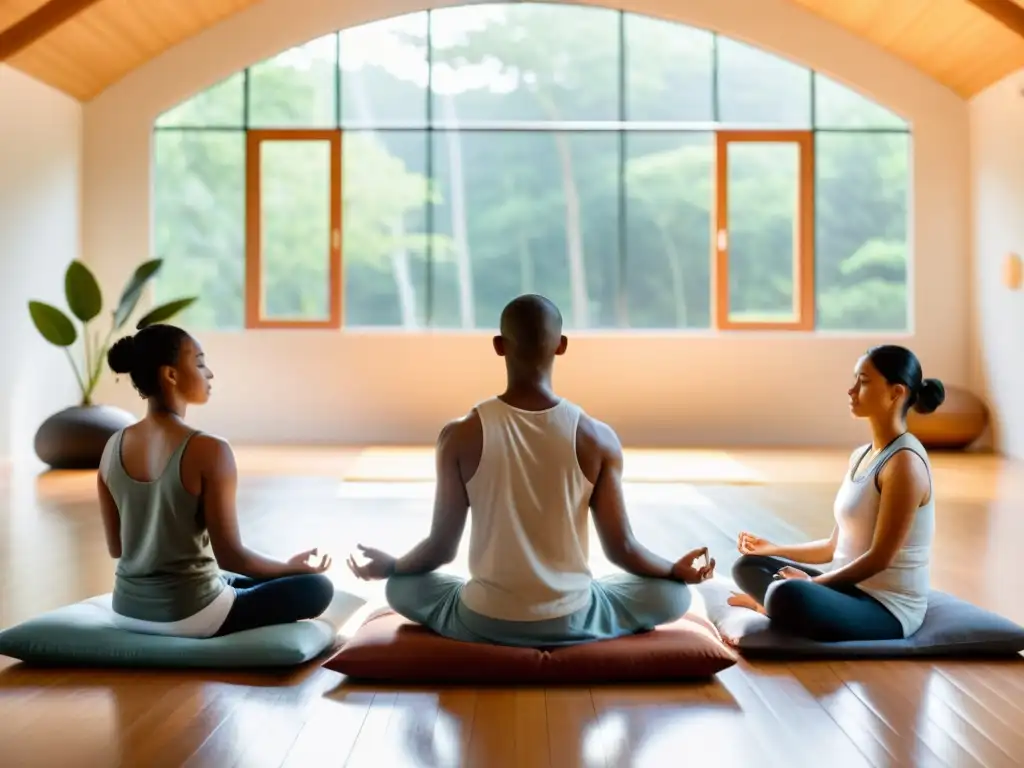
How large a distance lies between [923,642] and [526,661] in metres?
1.02

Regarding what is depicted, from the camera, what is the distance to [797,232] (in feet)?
32.0

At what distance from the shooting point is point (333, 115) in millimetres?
9789

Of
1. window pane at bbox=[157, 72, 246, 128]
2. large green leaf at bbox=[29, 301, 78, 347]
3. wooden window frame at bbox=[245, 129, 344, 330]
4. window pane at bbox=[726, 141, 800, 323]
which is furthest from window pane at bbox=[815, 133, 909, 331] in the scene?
large green leaf at bbox=[29, 301, 78, 347]

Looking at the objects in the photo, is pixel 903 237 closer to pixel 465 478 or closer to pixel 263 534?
pixel 263 534

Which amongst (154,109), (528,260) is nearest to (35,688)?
(154,109)

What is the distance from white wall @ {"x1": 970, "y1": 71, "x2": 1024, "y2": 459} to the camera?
28.4 feet

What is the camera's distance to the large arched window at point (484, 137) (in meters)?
9.73

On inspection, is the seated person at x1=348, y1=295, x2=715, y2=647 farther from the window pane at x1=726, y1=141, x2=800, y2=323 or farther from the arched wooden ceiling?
the window pane at x1=726, y1=141, x2=800, y2=323

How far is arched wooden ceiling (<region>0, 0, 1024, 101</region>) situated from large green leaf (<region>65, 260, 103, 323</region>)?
1.46 m

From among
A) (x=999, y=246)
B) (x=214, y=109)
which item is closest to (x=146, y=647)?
(x=214, y=109)

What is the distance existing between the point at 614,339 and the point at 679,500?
343 cm

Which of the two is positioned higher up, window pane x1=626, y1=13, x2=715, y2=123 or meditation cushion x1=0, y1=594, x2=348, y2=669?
window pane x1=626, y1=13, x2=715, y2=123

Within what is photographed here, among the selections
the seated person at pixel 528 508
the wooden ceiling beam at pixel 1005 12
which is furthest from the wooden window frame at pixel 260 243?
the seated person at pixel 528 508

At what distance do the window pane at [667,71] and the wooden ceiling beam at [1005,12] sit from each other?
234 cm
